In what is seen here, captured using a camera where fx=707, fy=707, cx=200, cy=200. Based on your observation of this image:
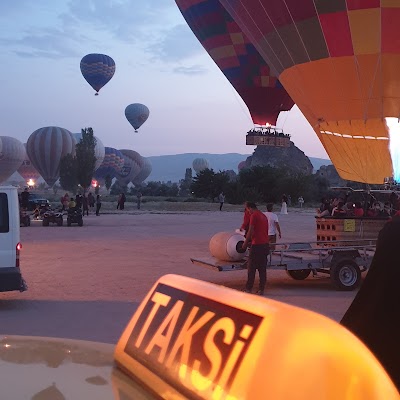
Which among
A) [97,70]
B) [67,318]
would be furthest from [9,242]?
[97,70]

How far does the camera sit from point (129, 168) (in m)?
108

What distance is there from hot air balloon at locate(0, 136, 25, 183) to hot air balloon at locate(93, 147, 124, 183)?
20.1 metres

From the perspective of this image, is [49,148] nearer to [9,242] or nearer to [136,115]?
[136,115]

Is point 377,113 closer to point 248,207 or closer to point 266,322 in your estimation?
point 248,207

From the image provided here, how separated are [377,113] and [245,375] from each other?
17.1 m

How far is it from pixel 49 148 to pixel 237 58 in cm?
5412

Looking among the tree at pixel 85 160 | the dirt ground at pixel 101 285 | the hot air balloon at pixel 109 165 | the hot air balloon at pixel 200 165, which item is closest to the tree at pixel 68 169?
the tree at pixel 85 160

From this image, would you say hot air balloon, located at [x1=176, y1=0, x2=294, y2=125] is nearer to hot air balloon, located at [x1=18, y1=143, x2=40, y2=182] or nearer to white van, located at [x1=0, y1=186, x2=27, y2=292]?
white van, located at [x1=0, y1=186, x2=27, y2=292]

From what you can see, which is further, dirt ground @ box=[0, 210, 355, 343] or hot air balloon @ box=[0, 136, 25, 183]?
hot air balloon @ box=[0, 136, 25, 183]

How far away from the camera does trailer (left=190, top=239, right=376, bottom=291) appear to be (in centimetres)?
1066

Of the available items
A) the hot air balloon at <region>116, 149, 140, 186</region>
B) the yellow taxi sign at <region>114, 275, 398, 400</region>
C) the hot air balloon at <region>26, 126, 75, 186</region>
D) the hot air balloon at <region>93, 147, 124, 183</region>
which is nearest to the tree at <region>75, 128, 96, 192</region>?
the hot air balloon at <region>26, 126, 75, 186</region>


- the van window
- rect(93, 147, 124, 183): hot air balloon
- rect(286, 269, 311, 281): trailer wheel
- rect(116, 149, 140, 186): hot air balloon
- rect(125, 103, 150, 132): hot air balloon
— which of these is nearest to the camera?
the van window

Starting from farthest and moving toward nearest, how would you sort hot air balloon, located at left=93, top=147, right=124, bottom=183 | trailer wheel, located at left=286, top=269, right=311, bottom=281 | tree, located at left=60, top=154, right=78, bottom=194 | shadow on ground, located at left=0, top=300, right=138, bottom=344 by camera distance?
hot air balloon, located at left=93, top=147, right=124, bottom=183, tree, located at left=60, top=154, right=78, bottom=194, trailer wheel, located at left=286, top=269, right=311, bottom=281, shadow on ground, located at left=0, top=300, right=138, bottom=344

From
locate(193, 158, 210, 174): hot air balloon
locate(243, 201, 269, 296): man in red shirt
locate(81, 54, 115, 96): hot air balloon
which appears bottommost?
locate(243, 201, 269, 296): man in red shirt
